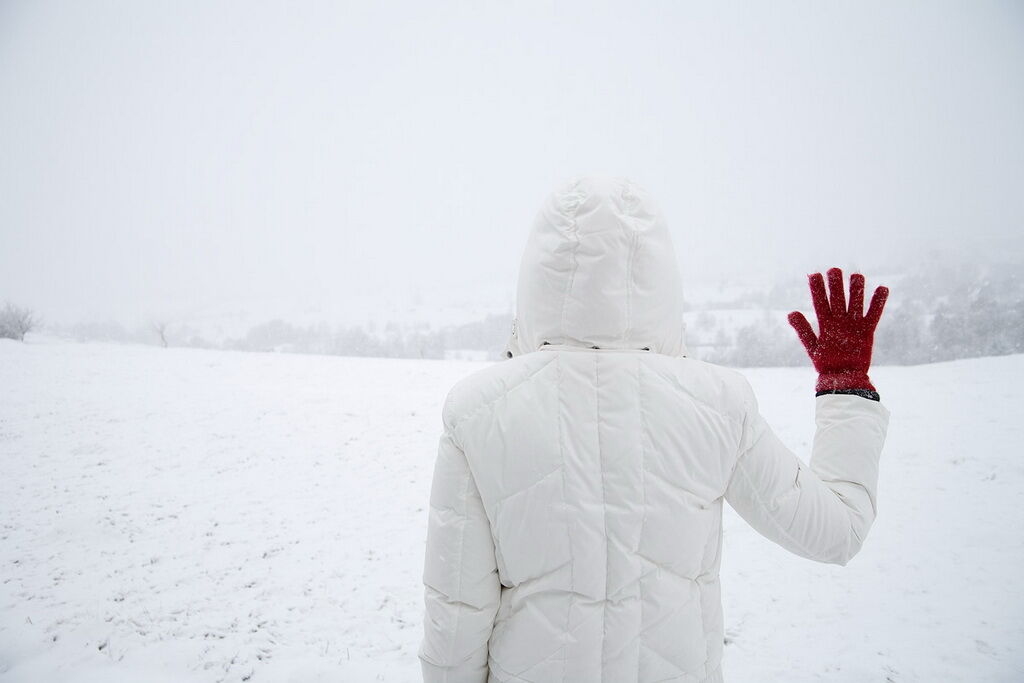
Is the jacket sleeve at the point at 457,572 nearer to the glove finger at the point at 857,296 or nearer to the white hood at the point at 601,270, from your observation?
the white hood at the point at 601,270

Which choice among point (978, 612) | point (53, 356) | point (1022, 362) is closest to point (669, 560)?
point (978, 612)

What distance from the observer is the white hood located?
48.9 inches

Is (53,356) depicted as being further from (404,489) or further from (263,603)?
(263,603)

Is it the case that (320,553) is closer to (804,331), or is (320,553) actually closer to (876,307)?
(804,331)

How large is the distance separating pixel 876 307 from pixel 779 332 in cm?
3894

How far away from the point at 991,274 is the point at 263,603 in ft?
184

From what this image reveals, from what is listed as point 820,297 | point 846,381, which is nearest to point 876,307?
point 820,297

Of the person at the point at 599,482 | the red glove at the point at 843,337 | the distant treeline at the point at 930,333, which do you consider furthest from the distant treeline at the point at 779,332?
the person at the point at 599,482

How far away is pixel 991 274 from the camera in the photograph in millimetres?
38781

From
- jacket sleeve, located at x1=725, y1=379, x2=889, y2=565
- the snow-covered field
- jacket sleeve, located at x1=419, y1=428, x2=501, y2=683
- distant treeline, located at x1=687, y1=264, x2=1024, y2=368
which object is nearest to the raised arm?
jacket sleeve, located at x1=725, y1=379, x2=889, y2=565

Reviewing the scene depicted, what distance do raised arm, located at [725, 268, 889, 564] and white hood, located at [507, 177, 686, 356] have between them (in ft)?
1.33

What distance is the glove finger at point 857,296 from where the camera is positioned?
5.02 ft

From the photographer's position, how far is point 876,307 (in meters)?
1.56

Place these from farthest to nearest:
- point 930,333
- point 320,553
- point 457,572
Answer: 1. point 930,333
2. point 320,553
3. point 457,572
